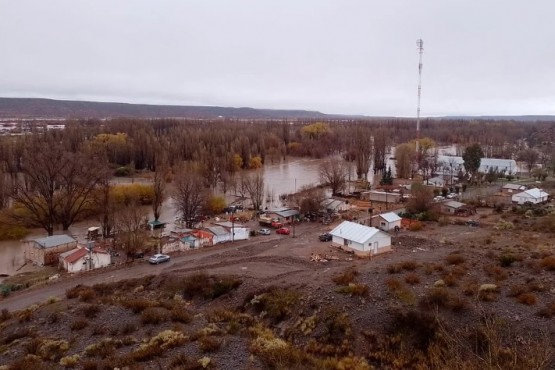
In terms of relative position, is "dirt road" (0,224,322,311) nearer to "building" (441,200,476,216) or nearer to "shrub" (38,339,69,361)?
"shrub" (38,339,69,361)

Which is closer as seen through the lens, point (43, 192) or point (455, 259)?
point (455, 259)

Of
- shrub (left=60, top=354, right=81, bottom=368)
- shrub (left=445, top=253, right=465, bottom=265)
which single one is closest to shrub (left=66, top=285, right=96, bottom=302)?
shrub (left=60, top=354, right=81, bottom=368)

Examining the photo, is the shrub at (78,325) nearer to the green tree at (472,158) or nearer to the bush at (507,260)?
the bush at (507,260)

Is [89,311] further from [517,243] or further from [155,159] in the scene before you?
[155,159]

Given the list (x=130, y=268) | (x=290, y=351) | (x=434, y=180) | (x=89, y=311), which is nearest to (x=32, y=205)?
(x=130, y=268)

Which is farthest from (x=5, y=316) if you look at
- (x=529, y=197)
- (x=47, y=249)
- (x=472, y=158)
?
(x=472, y=158)

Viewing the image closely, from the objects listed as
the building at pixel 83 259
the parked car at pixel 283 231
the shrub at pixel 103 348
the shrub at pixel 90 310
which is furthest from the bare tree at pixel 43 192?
the shrub at pixel 103 348

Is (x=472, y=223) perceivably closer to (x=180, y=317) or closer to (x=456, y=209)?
(x=456, y=209)

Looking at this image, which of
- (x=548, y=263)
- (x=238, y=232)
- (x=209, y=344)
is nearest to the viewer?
(x=209, y=344)
